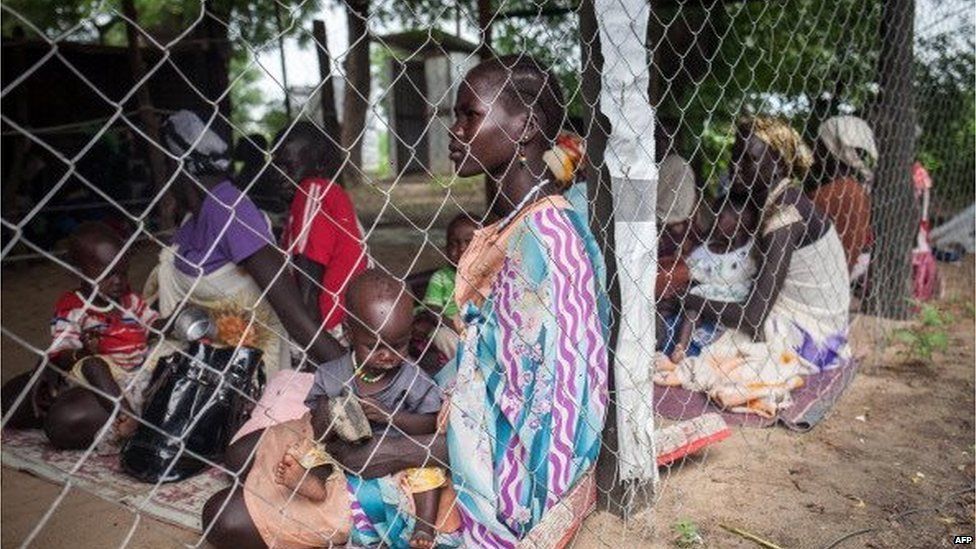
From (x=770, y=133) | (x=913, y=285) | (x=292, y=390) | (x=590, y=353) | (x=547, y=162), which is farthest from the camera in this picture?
(x=913, y=285)

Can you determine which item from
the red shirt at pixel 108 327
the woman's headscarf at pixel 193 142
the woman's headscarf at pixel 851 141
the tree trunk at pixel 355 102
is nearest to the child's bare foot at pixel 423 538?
the red shirt at pixel 108 327

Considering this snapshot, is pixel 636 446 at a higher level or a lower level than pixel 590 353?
lower

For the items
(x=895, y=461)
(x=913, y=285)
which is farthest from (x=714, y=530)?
(x=913, y=285)

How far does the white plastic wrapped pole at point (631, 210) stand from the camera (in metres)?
1.97

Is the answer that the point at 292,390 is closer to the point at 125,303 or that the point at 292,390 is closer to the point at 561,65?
the point at 125,303

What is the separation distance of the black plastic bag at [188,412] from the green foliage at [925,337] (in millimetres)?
3344

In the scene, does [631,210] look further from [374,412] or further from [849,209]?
[849,209]

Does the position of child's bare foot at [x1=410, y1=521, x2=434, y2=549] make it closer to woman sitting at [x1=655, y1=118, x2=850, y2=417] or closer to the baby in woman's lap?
woman sitting at [x1=655, y1=118, x2=850, y2=417]

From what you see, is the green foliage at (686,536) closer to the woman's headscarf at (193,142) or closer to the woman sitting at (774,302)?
the woman sitting at (774,302)

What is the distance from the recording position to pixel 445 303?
3385 mm

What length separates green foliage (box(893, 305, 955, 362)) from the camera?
3.95 m

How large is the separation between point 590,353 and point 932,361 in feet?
9.60

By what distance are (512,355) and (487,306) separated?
16cm

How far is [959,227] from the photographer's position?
22.8ft
